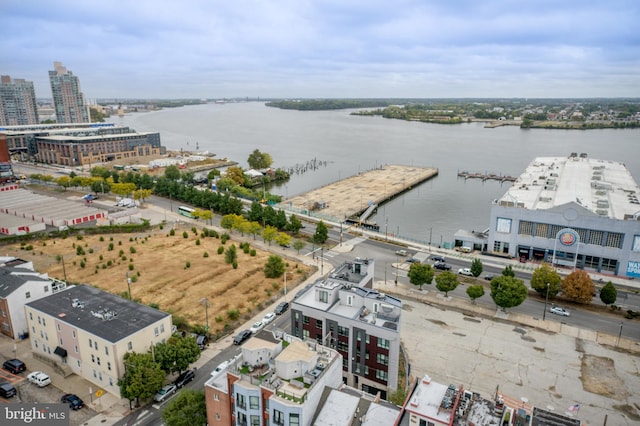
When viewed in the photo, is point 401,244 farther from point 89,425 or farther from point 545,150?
point 545,150

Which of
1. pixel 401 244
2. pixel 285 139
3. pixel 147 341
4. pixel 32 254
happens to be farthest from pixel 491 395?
pixel 285 139

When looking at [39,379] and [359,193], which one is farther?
[359,193]

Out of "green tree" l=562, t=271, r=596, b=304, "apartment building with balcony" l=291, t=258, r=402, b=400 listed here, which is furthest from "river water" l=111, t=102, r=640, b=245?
"apartment building with balcony" l=291, t=258, r=402, b=400

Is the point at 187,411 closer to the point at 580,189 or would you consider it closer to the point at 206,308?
the point at 206,308

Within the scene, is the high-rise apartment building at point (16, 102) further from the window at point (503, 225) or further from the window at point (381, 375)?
the window at point (381, 375)

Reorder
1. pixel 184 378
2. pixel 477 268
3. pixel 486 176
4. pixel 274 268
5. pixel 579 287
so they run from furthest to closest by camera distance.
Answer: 1. pixel 486 176
2. pixel 274 268
3. pixel 477 268
4. pixel 579 287
5. pixel 184 378

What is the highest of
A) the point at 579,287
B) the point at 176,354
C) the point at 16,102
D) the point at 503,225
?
the point at 16,102

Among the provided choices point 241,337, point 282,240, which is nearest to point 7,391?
point 241,337
